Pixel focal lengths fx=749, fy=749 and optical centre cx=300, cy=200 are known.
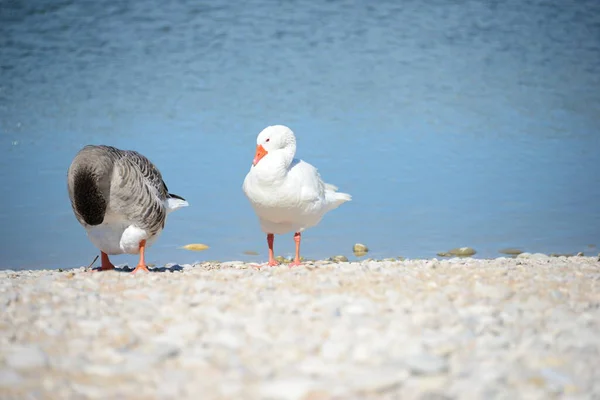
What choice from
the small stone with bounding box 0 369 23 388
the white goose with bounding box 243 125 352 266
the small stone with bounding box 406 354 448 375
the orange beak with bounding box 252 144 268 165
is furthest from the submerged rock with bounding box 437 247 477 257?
the small stone with bounding box 0 369 23 388

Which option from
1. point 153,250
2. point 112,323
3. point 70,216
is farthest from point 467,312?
point 70,216

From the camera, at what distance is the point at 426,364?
4086 millimetres

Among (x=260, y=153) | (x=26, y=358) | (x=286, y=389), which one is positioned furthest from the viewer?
(x=260, y=153)

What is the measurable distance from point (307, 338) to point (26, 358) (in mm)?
1668

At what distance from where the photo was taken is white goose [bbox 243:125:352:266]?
29.8 feet

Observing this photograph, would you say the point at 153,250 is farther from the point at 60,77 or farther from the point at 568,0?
the point at 568,0

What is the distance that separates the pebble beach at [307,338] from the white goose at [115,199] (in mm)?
1380

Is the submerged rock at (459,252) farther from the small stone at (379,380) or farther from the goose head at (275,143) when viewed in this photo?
the small stone at (379,380)

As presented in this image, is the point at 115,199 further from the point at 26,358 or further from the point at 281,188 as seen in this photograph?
the point at 26,358

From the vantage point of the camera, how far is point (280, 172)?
9078 mm

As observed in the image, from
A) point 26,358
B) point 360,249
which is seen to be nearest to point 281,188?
point 360,249

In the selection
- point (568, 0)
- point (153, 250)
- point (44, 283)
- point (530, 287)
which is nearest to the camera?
point (530, 287)

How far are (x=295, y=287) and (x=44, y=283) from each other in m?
2.40

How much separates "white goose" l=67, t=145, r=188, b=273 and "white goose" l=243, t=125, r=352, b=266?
1.21 meters
